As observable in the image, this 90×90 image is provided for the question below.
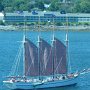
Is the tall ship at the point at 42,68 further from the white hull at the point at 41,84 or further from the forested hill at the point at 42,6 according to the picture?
the forested hill at the point at 42,6

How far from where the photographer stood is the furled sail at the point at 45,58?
59.6m

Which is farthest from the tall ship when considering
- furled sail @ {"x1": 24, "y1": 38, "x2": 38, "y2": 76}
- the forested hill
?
the forested hill

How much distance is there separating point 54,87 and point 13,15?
107 meters

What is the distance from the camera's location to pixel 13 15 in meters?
165

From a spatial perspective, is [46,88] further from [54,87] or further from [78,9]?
[78,9]

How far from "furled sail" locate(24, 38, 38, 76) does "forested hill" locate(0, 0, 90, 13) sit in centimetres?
11666

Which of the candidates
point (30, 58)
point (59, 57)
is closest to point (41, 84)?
point (30, 58)

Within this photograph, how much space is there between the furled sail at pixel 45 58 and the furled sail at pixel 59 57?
0.53 metres

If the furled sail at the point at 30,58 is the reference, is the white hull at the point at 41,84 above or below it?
below

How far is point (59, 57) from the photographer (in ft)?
200

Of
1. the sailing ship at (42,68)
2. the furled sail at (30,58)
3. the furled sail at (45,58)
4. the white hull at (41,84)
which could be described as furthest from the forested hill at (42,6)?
the furled sail at (30,58)

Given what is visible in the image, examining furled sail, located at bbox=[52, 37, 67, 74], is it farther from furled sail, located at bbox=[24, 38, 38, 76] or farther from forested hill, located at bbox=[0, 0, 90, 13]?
forested hill, located at bbox=[0, 0, 90, 13]

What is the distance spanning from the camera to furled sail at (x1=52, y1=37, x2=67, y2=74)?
60562 mm

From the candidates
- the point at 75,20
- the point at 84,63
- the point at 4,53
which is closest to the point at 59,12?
the point at 75,20
